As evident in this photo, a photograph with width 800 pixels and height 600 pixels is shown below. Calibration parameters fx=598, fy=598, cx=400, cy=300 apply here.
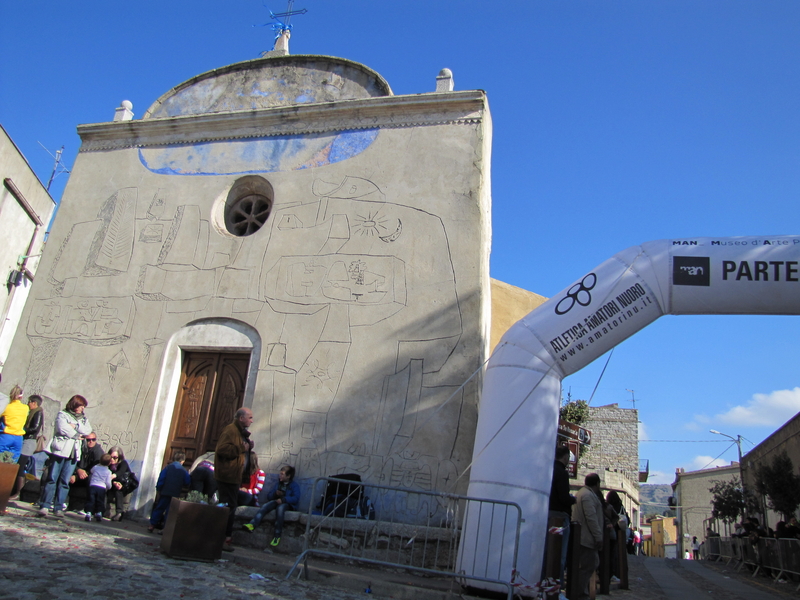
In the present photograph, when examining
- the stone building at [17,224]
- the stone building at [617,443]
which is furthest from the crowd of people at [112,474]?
the stone building at [617,443]

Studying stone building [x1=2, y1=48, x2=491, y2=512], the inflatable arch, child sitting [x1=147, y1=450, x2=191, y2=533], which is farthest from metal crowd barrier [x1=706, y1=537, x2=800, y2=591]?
child sitting [x1=147, y1=450, x2=191, y2=533]

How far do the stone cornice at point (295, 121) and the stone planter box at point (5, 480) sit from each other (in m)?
6.14

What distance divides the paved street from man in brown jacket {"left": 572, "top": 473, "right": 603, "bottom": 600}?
1.39 m

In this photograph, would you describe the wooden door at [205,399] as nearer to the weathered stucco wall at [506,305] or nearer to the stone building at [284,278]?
the stone building at [284,278]

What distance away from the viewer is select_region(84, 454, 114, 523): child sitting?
25.1 ft

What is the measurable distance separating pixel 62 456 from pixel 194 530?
8.18ft

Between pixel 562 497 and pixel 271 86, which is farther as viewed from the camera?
pixel 271 86

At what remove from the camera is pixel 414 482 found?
7602 millimetres

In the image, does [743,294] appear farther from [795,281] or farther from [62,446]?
[62,446]

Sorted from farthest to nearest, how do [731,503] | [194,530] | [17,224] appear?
[731,503], [17,224], [194,530]

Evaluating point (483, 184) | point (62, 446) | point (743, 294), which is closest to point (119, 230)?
point (62, 446)

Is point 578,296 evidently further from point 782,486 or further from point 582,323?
point 782,486

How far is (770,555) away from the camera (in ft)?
41.5

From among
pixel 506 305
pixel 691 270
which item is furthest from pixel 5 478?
pixel 506 305
